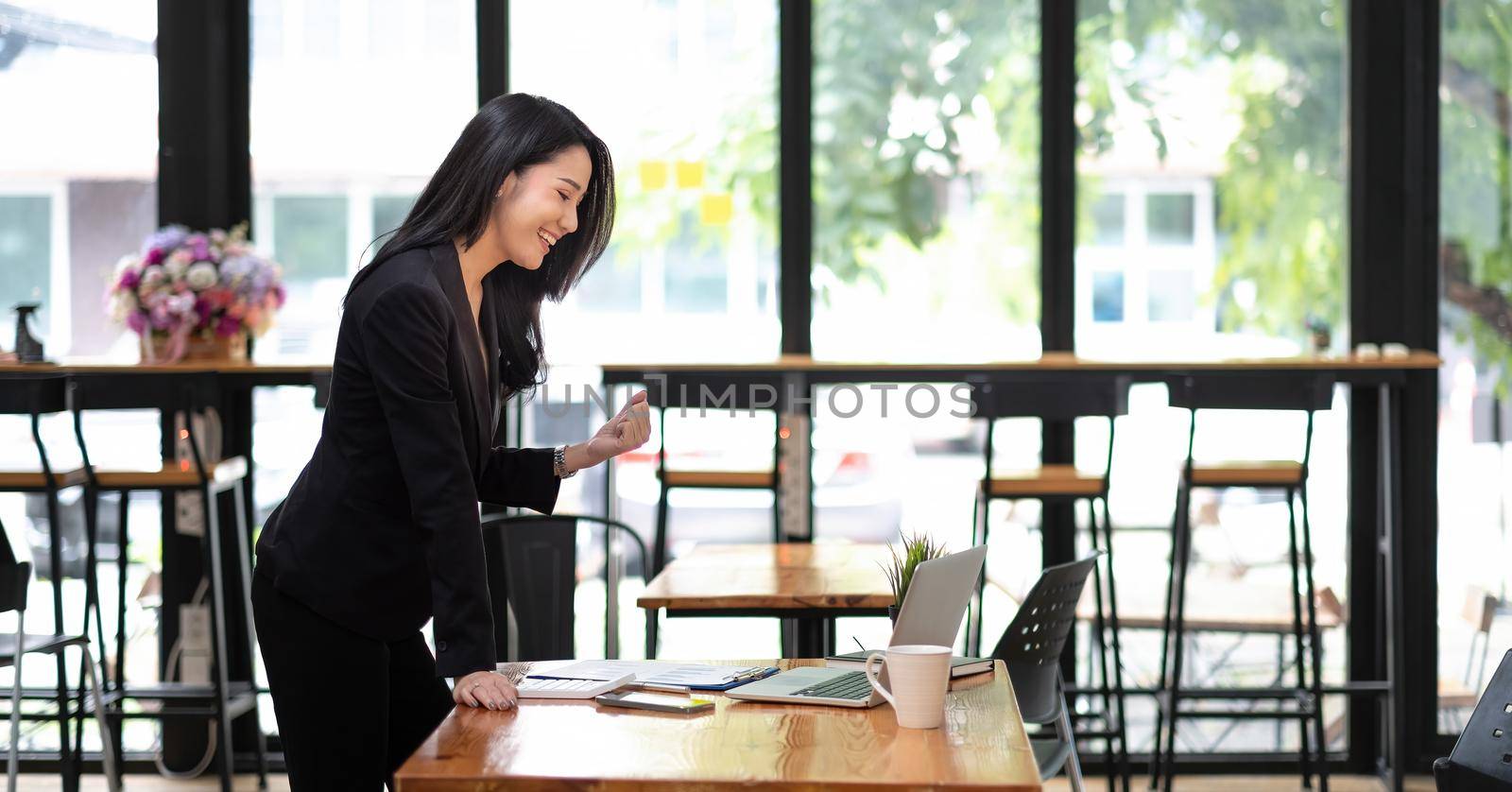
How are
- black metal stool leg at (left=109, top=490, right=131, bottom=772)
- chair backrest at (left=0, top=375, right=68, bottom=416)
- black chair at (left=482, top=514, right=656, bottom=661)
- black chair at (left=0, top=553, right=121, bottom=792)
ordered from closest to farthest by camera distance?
black chair at (left=482, top=514, right=656, bottom=661), black chair at (left=0, top=553, right=121, bottom=792), chair backrest at (left=0, top=375, right=68, bottom=416), black metal stool leg at (left=109, top=490, right=131, bottom=772)

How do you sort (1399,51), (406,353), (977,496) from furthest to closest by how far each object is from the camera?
(1399,51)
(977,496)
(406,353)

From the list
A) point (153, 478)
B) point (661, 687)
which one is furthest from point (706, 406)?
point (661, 687)

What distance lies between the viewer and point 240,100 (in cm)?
462

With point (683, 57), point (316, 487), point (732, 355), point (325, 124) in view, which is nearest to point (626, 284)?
point (732, 355)

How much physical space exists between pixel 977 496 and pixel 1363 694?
5.24 feet

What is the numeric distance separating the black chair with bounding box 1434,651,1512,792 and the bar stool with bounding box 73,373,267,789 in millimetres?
3107

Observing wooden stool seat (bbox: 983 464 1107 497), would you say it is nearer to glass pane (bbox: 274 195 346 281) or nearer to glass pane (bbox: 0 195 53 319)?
glass pane (bbox: 274 195 346 281)

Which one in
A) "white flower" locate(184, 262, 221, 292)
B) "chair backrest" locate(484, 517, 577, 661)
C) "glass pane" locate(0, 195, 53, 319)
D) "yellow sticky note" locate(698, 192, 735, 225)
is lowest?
"chair backrest" locate(484, 517, 577, 661)

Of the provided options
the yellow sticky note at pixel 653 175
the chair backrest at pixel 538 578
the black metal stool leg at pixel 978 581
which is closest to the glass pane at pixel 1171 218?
the black metal stool leg at pixel 978 581

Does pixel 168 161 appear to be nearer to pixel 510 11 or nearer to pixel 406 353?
pixel 510 11

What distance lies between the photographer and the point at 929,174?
4.61 meters

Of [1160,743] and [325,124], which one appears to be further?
[325,124]

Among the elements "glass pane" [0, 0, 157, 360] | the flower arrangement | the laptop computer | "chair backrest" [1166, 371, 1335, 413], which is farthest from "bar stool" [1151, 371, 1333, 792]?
"glass pane" [0, 0, 157, 360]

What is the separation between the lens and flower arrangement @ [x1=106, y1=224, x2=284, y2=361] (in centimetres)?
415
